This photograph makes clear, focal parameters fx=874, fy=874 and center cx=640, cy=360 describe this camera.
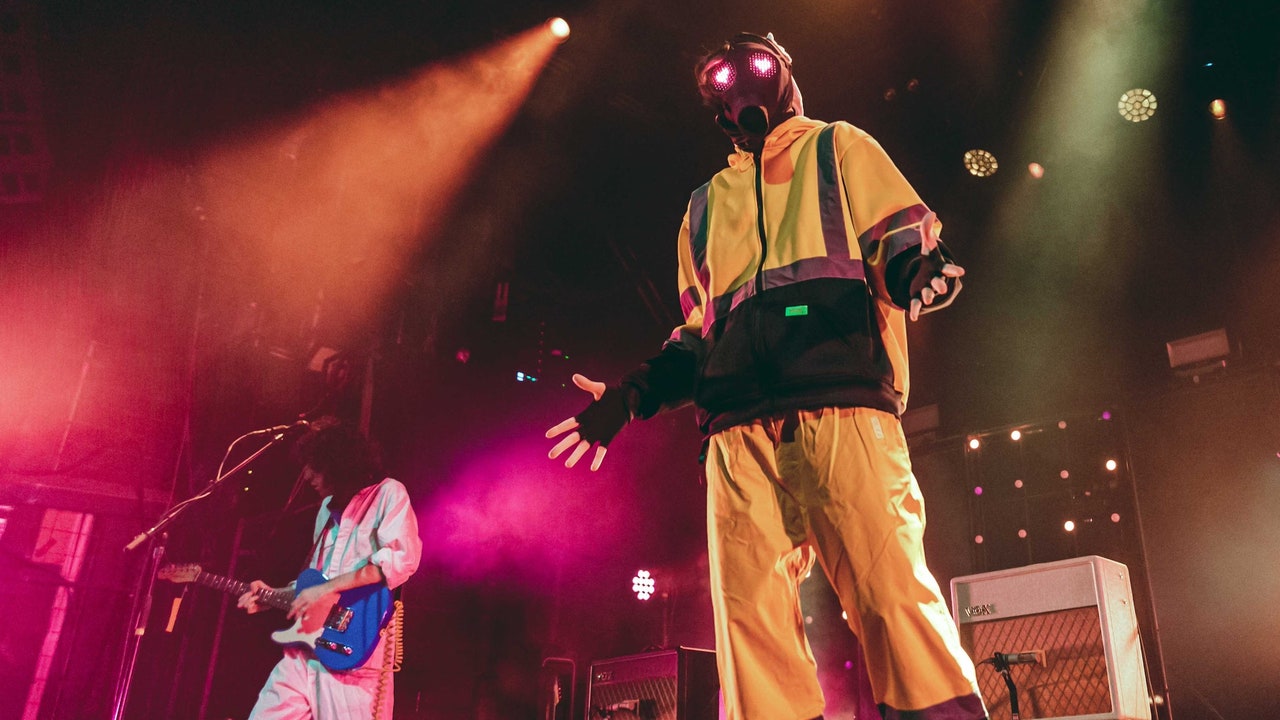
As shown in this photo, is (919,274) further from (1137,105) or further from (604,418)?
(1137,105)

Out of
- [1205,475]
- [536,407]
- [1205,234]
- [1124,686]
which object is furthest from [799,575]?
[536,407]

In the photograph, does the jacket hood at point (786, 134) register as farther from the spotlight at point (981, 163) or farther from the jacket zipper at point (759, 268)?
the spotlight at point (981, 163)

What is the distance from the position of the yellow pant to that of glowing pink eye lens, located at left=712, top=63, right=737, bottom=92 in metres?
0.86

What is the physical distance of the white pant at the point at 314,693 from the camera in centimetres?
417

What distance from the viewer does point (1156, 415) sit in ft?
18.4

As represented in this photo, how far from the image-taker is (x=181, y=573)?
16.1ft

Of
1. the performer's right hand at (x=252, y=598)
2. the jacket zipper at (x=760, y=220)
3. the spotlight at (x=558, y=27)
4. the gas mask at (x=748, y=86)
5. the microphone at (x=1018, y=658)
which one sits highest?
the spotlight at (x=558, y=27)

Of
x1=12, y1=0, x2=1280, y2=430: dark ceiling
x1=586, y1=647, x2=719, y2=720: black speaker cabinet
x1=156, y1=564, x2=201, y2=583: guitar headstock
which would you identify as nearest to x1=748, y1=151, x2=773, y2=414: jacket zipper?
x1=586, y1=647, x2=719, y2=720: black speaker cabinet

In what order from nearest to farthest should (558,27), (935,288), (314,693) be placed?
(935,288), (314,693), (558,27)

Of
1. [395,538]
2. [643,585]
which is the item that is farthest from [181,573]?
[643,585]

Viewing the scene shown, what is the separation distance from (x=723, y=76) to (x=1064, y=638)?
10.1 ft

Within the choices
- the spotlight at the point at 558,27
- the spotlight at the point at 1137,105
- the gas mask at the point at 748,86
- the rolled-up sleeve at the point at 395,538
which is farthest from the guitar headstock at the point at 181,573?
the spotlight at the point at 1137,105

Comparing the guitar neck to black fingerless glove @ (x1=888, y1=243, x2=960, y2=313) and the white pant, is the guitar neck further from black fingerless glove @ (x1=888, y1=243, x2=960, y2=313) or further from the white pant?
black fingerless glove @ (x1=888, y1=243, x2=960, y2=313)

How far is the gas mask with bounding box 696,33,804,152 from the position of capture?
2.12m
